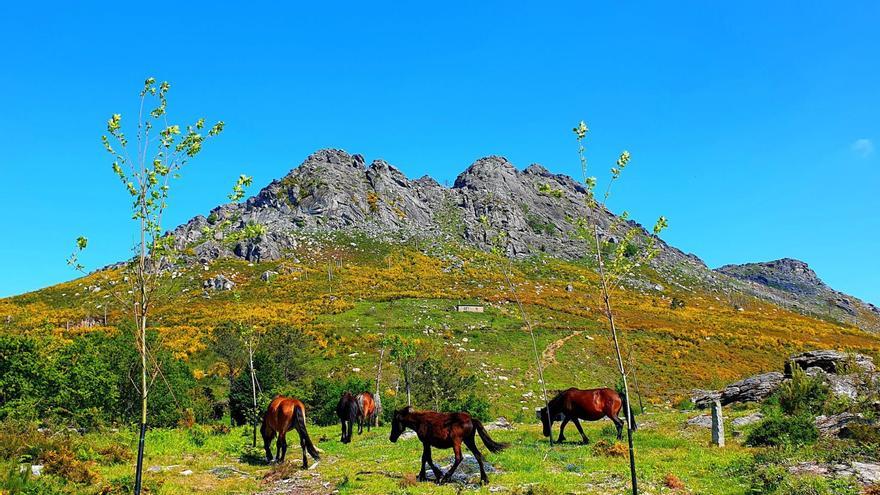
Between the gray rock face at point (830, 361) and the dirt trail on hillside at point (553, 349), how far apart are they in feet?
96.0

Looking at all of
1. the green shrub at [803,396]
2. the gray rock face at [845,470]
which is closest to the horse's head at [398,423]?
the gray rock face at [845,470]

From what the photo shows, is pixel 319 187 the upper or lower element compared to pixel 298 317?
upper

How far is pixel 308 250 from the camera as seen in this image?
417 feet

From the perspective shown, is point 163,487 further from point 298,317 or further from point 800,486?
point 298,317

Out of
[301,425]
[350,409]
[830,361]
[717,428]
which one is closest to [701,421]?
[717,428]

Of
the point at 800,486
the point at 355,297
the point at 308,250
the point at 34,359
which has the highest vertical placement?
the point at 308,250

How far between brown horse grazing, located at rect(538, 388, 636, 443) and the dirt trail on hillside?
126 ft

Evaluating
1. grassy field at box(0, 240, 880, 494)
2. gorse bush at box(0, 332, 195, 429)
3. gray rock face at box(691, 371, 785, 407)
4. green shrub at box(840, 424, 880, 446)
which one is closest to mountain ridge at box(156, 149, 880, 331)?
grassy field at box(0, 240, 880, 494)

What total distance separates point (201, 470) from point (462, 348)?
155 ft

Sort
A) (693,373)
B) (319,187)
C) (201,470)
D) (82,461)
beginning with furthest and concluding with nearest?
(319,187) < (693,373) < (201,470) < (82,461)

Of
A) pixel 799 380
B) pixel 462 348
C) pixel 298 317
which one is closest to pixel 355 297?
pixel 298 317

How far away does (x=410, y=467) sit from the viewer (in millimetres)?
16203

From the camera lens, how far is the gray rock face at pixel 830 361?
28922 mm

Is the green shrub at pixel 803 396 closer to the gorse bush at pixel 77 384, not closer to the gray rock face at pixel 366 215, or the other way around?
the gorse bush at pixel 77 384
